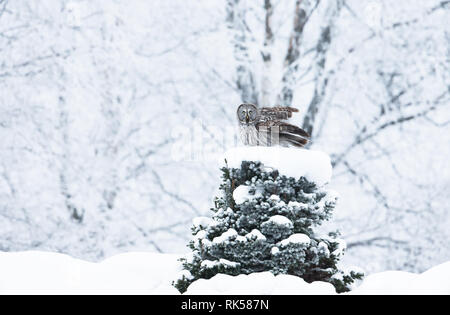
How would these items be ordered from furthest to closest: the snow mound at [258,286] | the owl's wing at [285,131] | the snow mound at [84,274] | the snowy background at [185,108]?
the snowy background at [185,108] → the owl's wing at [285,131] → the snow mound at [84,274] → the snow mound at [258,286]

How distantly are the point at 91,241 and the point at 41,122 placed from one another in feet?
8.07

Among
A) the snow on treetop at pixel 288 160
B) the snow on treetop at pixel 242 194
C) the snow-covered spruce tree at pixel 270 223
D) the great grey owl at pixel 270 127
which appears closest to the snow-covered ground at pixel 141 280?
the snow-covered spruce tree at pixel 270 223

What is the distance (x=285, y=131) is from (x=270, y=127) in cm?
12

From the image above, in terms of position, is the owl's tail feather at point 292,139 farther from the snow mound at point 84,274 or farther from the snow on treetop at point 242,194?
the snow mound at point 84,274

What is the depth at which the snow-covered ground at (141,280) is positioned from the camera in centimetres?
290

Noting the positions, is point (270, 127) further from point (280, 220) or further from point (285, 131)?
point (280, 220)

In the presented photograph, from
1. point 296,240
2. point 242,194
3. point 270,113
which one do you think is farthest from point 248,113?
point 296,240

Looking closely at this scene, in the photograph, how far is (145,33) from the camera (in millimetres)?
9383

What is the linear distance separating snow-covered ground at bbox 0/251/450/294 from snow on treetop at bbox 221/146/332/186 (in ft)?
2.60

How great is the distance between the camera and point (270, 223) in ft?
10.7

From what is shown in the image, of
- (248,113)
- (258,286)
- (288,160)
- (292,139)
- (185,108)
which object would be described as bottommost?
(258,286)

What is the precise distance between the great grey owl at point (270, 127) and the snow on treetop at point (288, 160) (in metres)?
0.18

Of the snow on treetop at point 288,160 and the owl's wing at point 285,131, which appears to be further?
the owl's wing at point 285,131

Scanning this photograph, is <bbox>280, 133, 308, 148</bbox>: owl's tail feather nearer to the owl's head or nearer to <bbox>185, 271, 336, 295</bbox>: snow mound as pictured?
the owl's head
